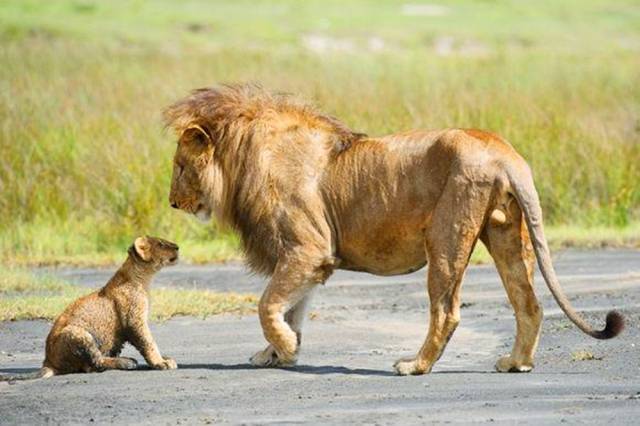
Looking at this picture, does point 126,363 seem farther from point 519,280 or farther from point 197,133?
point 519,280

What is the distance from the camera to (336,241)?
10109 millimetres

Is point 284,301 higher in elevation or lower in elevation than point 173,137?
higher

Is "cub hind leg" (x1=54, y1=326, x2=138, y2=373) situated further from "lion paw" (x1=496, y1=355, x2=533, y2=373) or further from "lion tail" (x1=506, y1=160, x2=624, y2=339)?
"lion tail" (x1=506, y1=160, x2=624, y2=339)

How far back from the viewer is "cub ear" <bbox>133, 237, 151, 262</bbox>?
10.3 metres

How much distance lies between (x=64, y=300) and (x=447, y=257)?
4378 millimetres

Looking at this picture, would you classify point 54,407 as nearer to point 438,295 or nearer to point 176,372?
point 176,372

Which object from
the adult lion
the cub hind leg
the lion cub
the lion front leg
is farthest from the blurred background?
the cub hind leg

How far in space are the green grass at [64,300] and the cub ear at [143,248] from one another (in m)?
2.09

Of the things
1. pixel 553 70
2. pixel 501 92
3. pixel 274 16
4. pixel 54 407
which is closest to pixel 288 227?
pixel 54 407

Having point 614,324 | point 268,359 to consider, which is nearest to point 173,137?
point 268,359

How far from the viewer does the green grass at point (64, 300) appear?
12.6m

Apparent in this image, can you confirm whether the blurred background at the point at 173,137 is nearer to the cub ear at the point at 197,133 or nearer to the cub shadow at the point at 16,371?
the cub ear at the point at 197,133

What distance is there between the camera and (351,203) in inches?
396

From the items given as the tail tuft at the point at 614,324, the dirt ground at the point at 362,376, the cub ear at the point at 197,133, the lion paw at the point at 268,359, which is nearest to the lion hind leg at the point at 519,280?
the dirt ground at the point at 362,376
